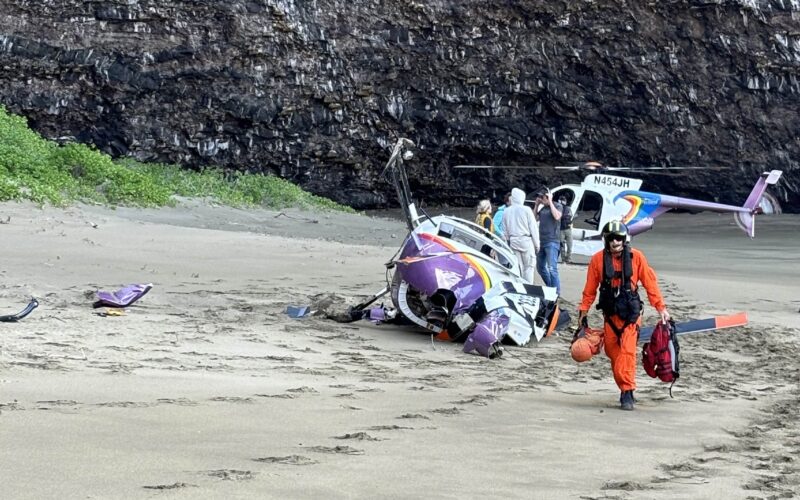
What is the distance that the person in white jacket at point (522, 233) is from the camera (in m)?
13.6

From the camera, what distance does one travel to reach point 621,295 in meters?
8.46

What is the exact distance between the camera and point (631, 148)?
122ft

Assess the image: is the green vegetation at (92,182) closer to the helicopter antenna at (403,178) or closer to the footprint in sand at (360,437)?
the helicopter antenna at (403,178)

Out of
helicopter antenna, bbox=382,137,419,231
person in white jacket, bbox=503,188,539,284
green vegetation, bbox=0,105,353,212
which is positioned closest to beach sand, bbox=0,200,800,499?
person in white jacket, bbox=503,188,539,284

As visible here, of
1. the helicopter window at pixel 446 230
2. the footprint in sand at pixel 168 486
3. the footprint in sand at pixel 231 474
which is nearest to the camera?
the footprint in sand at pixel 168 486

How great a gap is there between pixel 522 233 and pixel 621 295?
5193 mm

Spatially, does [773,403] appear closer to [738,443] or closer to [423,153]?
[738,443]

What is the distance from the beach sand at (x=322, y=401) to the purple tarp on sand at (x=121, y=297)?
162 mm

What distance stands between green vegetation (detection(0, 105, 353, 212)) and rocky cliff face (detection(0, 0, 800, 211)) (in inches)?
120

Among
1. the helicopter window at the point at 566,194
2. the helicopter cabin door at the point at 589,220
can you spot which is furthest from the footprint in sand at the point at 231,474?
the helicopter window at the point at 566,194

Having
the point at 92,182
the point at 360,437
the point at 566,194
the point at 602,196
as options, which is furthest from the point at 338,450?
the point at 92,182

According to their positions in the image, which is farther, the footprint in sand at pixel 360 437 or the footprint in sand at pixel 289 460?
the footprint in sand at pixel 360 437

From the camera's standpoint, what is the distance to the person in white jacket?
44.8 feet

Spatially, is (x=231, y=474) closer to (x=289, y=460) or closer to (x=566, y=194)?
(x=289, y=460)
